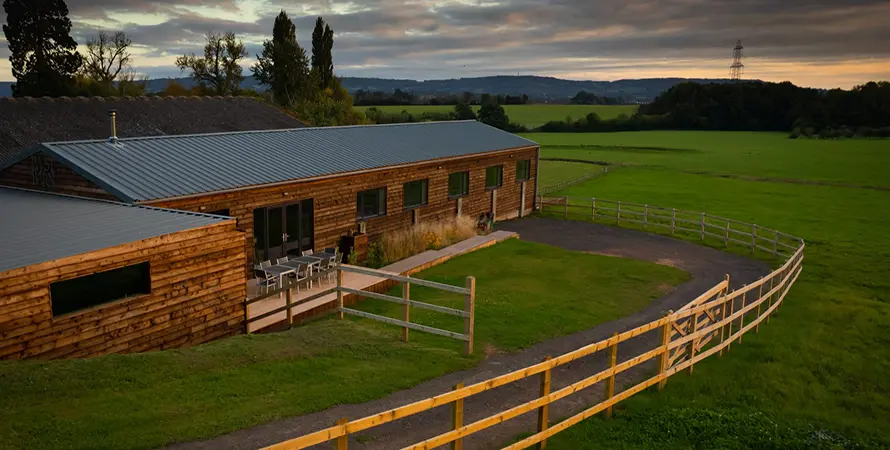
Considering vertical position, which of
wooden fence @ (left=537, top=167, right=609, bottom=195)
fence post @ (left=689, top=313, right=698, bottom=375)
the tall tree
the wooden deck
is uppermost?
the tall tree

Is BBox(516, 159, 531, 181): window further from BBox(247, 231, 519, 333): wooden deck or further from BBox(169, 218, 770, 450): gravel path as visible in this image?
BBox(169, 218, 770, 450): gravel path

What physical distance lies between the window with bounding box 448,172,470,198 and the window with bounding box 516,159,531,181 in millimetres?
4990

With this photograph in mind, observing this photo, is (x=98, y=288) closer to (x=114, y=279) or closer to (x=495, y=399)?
(x=114, y=279)

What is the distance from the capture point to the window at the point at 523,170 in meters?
32.9

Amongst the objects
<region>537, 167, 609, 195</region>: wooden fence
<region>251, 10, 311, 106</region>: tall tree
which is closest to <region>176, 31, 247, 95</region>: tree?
<region>251, 10, 311, 106</region>: tall tree

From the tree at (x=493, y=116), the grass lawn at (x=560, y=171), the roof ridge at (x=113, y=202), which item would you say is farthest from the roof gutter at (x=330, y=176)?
the tree at (x=493, y=116)

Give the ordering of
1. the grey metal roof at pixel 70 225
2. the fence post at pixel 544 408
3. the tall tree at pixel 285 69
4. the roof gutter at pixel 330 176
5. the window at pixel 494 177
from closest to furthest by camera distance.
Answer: the fence post at pixel 544 408, the grey metal roof at pixel 70 225, the roof gutter at pixel 330 176, the window at pixel 494 177, the tall tree at pixel 285 69

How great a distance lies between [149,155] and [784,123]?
109 m

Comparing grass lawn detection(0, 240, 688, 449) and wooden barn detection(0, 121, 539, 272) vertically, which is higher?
wooden barn detection(0, 121, 539, 272)

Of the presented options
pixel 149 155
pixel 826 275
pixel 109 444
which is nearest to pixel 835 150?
pixel 826 275

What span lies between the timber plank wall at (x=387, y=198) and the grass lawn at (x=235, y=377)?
472cm

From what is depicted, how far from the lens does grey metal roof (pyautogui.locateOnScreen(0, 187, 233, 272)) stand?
11.1 metres

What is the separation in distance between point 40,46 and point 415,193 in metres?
48.0

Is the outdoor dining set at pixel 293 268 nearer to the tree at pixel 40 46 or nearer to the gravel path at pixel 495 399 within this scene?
the gravel path at pixel 495 399
